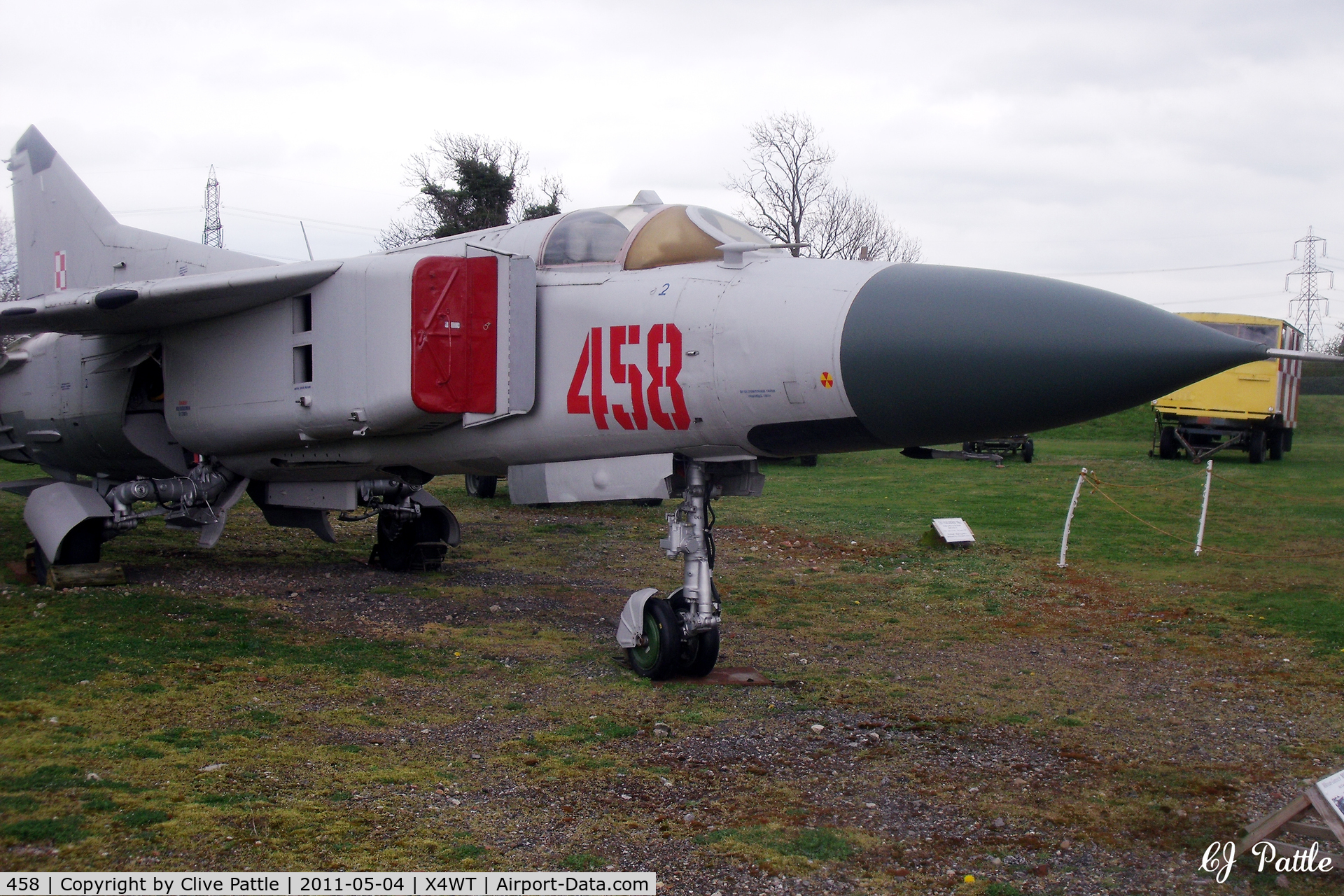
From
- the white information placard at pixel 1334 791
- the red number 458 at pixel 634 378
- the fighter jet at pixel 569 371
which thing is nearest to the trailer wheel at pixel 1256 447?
the fighter jet at pixel 569 371

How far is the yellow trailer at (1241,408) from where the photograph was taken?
24469mm

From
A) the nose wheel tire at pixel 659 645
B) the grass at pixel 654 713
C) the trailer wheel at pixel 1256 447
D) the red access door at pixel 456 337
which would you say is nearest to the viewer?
the grass at pixel 654 713

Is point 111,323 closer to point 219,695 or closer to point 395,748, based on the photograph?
point 219,695

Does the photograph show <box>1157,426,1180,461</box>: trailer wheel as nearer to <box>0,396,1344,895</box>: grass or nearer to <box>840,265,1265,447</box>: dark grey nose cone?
<box>0,396,1344,895</box>: grass

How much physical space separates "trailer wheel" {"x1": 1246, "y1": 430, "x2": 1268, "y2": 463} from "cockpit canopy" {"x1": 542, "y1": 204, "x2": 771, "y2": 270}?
23.0m

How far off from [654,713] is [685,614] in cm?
84

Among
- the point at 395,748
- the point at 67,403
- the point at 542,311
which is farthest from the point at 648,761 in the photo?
the point at 67,403

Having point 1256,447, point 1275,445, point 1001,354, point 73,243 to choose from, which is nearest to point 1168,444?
point 1256,447

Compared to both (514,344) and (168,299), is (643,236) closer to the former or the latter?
(514,344)

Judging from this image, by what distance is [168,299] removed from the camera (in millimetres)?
7867

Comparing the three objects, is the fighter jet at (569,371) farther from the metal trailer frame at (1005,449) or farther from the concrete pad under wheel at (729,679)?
the metal trailer frame at (1005,449)

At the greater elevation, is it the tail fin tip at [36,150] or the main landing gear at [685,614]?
the tail fin tip at [36,150]

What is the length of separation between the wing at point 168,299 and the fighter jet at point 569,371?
0.03 metres

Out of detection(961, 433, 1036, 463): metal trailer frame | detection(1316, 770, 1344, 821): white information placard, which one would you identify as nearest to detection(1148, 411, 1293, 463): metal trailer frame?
detection(961, 433, 1036, 463): metal trailer frame
